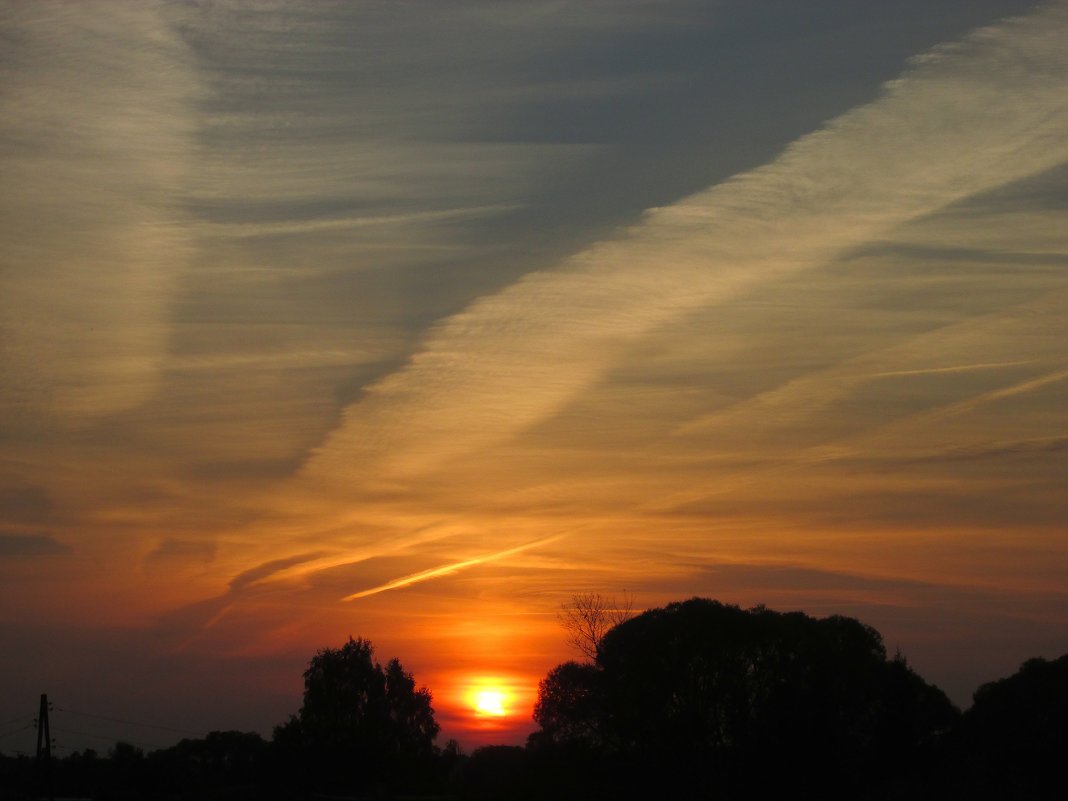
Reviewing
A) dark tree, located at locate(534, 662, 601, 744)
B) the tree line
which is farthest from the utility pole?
dark tree, located at locate(534, 662, 601, 744)

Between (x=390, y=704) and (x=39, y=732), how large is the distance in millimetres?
34419

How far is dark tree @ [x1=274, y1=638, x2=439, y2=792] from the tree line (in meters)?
0.40

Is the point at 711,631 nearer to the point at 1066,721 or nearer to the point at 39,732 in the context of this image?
the point at 1066,721

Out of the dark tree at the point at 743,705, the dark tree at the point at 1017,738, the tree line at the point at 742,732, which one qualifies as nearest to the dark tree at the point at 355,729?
the tree line at the point at 742,732

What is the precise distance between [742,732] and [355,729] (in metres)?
37.1

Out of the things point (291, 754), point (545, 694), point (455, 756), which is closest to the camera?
point (545, 694)

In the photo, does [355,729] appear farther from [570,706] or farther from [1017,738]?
[1017,738]

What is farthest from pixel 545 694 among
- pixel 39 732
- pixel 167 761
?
pixel 167 761

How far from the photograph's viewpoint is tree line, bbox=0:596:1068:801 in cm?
5500

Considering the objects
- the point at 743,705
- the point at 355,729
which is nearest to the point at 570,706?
the point at 743,705

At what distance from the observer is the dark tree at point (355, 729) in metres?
81.1

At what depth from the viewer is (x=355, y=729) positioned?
3450 inches

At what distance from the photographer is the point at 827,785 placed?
59.1 metres

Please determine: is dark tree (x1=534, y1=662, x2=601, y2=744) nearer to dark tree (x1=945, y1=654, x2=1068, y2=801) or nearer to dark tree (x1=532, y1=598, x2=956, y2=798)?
dark tree (x1=532, y1=598, x2=956, y2=798)
